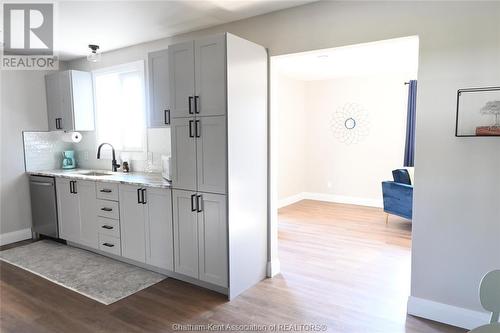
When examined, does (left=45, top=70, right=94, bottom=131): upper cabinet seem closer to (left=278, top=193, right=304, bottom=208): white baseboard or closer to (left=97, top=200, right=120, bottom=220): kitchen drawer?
(left=97, top=200, right=120, bottom=220): kitchen drawer

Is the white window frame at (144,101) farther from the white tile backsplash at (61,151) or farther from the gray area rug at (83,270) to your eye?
the gray area rug at (83,270)

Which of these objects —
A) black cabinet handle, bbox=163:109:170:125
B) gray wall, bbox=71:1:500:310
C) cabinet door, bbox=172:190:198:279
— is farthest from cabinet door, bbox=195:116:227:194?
gray wall, bbox=71:1:500:310

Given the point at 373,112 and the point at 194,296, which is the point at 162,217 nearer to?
the point at 194,296

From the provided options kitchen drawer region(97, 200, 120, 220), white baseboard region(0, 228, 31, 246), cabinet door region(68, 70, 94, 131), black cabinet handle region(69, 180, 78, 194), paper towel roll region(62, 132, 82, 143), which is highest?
cabinet door region(68, 70, 94, 131)

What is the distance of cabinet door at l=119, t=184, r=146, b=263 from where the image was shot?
3.45 m

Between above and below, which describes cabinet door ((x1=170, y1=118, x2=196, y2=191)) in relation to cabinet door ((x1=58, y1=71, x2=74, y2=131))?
below

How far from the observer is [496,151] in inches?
89.0

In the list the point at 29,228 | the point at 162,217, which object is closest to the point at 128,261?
the point at 162,217

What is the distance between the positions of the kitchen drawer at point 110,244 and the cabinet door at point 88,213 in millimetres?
103

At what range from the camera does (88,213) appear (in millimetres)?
3986

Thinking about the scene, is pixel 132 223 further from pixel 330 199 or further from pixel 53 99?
pixel 330 199

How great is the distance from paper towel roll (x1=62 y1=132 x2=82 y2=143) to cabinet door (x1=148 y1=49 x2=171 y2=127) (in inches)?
70.5

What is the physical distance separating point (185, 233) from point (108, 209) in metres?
1.20

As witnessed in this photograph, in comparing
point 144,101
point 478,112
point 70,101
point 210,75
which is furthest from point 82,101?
point 478,112
